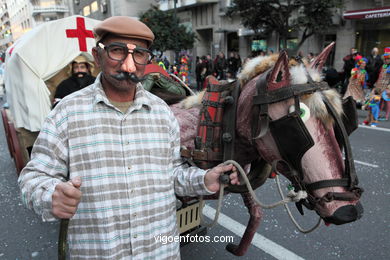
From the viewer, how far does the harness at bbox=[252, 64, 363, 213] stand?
1.32 m

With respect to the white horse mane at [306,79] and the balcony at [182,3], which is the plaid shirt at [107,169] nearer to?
the white horse mane at [306,79]

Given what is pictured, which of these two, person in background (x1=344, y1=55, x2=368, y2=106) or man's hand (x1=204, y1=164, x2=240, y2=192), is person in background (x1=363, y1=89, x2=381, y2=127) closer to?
person in background (x1=344, y1=55, x2=368, y2=106)

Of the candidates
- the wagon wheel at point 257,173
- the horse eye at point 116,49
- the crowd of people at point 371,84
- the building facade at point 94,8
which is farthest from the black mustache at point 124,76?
the building facade at point 94,8

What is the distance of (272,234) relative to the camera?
119 inches

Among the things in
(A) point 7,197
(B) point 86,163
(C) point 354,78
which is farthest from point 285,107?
(C) point 354,78

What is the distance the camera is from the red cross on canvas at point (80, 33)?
367cm

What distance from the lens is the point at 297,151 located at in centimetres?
134

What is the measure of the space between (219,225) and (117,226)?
2.17 meters

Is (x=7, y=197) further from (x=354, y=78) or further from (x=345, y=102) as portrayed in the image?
(x=354, y=78)

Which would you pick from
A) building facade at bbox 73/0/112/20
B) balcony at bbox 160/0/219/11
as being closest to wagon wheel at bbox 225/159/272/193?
balcony at bbox 160/0/219/11

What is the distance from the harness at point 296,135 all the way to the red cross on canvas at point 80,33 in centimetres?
298

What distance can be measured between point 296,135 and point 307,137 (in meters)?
0.05

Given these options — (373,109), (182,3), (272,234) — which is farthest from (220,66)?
(182,3)

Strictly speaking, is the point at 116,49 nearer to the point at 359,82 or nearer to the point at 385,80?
the point at 385,80
